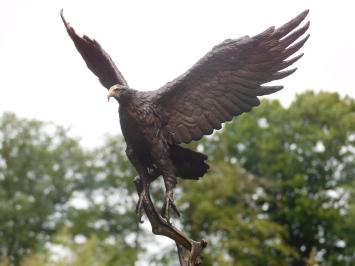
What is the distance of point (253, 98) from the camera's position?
609 cm

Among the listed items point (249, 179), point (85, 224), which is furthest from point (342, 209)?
point (85, 224)

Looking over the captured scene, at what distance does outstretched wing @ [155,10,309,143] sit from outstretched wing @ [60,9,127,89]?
433 mm

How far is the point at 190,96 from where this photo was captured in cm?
611

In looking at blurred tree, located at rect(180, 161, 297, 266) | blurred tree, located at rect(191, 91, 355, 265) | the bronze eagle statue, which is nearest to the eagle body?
the bronze eagle statue

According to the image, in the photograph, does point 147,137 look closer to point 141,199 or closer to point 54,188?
point 141,199

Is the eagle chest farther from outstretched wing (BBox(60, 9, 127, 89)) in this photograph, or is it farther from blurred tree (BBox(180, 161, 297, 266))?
blurred tree (BBox(180, 161, 297, 266))

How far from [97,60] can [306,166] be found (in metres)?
18.0

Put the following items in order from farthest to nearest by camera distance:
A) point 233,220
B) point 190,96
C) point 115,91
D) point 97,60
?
point 233,220 < point 190,96 < point 97,60 < point 115,91

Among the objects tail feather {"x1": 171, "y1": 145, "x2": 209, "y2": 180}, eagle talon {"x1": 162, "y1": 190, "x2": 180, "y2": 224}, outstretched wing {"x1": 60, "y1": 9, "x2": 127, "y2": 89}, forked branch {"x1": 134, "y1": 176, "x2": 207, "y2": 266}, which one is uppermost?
outstretched wing {"x1": 60, "y1": 9, "x2": 127, "y2": 89}

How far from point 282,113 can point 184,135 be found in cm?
1775

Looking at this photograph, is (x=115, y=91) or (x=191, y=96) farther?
(x=191, y=96)

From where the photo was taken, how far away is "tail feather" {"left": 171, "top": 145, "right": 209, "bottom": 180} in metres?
6.15

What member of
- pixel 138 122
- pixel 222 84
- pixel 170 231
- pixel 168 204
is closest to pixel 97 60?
pixel 138 122

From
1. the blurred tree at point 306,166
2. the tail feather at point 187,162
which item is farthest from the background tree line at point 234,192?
the tail feather at point 187,162
